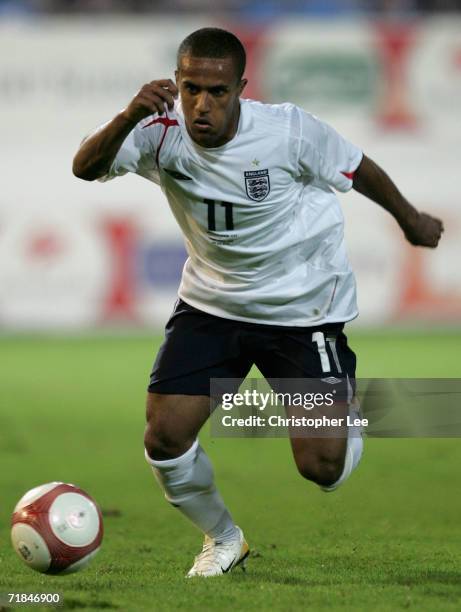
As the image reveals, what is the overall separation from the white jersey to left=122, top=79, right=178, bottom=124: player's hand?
0.34 metres

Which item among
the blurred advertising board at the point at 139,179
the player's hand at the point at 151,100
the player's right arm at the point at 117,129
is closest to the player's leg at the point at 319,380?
the player's right arm at the point at 117,129

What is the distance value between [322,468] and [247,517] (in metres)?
1.45

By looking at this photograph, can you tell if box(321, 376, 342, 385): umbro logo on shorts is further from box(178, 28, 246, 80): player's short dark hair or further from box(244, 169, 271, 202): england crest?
box(178, 28, 246, 80): player's short dark hair

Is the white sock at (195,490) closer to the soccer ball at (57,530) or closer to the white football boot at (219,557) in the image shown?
the white football boot at (219,557)

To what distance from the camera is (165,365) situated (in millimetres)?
5117

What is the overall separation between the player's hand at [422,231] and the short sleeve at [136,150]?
4.17 feet

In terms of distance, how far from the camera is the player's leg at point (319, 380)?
4.99 m

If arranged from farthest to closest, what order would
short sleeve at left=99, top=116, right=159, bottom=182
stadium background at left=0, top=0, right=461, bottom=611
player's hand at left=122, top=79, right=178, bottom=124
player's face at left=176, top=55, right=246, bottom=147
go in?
stadium background at left=0, top=0, right=461, bottom=611, short sleeve at left=99, top=116, right=159, bottom=182, player's face at left=176, top=55, right=246, bottom=147, player's hand at left=122, top=79, right=178, bottom=124

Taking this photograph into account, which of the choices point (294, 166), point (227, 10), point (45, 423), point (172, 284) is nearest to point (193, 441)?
point (294, 166)

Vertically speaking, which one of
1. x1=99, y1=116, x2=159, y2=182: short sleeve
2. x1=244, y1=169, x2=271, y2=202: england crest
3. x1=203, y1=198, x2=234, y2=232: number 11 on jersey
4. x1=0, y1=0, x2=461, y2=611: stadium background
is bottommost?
x1=0, y1=0, x2=461, y2=611: stadium background

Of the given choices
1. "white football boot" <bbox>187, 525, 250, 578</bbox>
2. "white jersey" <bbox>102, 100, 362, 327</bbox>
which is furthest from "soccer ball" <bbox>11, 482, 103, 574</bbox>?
"white jersey" <bbox>102, 100, 362, 327</bbox>

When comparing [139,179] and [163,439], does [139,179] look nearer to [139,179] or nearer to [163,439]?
[139,179]

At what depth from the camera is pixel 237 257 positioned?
5039mm

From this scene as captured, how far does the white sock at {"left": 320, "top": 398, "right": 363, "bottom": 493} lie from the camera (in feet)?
16.7
